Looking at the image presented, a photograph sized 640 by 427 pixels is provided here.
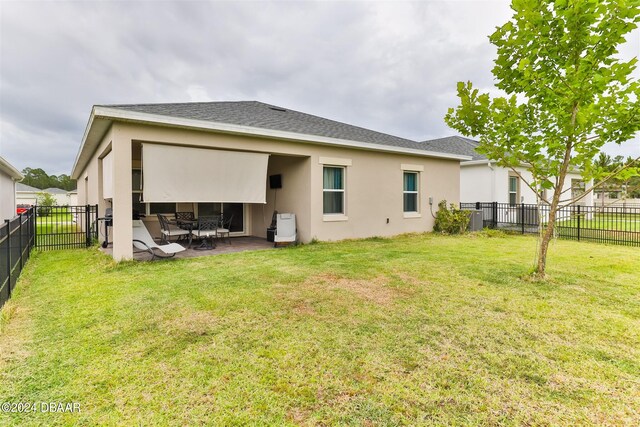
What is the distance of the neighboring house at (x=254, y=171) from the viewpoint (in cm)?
661

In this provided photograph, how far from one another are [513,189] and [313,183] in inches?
475

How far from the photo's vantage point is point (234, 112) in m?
9.05

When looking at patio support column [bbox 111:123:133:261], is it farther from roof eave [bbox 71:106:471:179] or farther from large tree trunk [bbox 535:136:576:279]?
large tree trunk [bbox 535:136:576:279]

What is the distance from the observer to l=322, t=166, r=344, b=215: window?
9.48 m

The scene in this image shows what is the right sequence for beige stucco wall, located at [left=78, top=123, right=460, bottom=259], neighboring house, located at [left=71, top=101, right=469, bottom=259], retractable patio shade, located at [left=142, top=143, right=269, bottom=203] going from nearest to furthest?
1. beige stucco wall, located at [left=78, top=123, right=460, bottom=259]
2. neighboring house, located at [left=71, top=101, right=469, bottom=259]
3. retractable patio shade, located at [left=142, top=143, right=269, bottom=203]

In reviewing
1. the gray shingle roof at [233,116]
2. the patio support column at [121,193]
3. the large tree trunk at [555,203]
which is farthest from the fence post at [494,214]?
the patio support column at [121,193]

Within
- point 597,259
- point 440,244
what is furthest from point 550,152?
point 440,244

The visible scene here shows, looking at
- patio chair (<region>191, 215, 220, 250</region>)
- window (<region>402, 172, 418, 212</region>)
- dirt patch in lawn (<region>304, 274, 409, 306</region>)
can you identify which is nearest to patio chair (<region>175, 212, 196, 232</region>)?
patio chair (<region>191, 215, 220, 250</region>)

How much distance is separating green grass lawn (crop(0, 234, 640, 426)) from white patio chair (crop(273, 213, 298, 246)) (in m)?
3.17

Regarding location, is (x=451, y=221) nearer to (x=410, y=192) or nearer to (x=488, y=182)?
(x=410, y=192)

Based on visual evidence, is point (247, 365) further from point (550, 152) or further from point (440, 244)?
point (440, 244)

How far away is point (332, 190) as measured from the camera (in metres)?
9.59

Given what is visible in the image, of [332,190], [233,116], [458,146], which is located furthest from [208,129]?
[458,146]

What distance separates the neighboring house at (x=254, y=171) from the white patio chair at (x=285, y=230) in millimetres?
369
